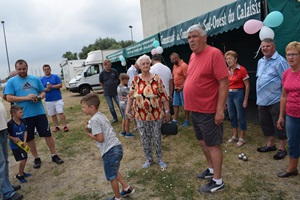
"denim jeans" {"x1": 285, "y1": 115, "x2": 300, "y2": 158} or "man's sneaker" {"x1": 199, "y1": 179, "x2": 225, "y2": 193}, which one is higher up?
"denim jeans" {"x1": 285, "y1": 115, "x2": 300, "y2": 158}

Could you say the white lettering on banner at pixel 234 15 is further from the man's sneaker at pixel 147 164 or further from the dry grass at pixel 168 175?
the man's sneaker at pixel 147 164

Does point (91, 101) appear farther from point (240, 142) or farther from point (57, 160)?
point (240, 142)

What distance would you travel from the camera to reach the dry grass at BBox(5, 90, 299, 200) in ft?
9.13

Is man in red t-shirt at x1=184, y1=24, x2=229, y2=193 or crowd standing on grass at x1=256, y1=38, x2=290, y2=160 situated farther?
crowd standing on grass at x1=256, y1=38, x2=290, y2=160

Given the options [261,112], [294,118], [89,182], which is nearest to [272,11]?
[261,112]

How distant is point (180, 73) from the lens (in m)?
5.47

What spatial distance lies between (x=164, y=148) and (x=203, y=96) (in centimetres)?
207

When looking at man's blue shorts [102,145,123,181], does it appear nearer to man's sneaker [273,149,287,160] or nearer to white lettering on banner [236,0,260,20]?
man's sneaker [273,149,287,160]

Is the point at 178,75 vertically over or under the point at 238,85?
over

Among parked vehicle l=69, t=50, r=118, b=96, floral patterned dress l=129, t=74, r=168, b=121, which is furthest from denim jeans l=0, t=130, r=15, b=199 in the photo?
parked vehicle l=69, t=50, r=118, b=96

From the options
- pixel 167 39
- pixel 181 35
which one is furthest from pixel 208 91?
pixel 167 39

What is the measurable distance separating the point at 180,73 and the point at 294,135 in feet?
10.2

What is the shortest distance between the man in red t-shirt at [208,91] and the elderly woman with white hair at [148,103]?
63 cm

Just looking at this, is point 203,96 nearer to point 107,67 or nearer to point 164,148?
point 164,148
